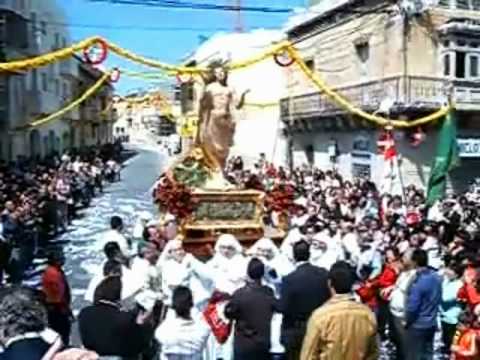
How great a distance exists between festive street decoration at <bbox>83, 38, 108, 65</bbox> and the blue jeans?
29.2 feet

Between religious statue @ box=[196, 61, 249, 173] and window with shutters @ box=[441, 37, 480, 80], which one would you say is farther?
window with shutters @ box=[441, 37, 480, 80]

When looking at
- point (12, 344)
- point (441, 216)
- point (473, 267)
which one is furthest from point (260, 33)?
point (12, 344)

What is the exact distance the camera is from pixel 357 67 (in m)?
31.5

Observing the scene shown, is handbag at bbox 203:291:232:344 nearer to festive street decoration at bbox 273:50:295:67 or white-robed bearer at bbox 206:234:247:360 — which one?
white-robed bearer at bbox 206:234:247:360

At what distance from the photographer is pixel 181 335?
691 centimetres

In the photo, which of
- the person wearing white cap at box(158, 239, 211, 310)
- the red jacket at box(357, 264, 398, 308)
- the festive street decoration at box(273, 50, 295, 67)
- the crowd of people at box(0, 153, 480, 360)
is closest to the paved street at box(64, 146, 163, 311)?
the crowd of people at box(0, 153, 480, 360)

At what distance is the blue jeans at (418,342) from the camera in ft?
27.9

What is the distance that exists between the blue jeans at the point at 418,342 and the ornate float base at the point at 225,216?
645 centimetres

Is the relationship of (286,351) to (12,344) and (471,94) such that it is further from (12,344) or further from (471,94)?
(471,94)

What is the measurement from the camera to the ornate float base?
49.3 feet

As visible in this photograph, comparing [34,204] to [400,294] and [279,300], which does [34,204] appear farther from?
[279,300]

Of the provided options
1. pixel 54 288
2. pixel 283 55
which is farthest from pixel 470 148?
pixel 54 288

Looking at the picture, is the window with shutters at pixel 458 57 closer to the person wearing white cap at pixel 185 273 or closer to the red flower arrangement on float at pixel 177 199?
the red flower arrangement on float at pixel 177 199

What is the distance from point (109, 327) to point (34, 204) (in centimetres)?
1274
